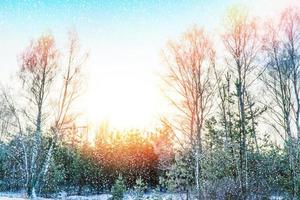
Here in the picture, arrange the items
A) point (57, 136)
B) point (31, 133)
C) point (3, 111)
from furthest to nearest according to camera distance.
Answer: point (3, 111) < point (31, 133) < point (57, 136)

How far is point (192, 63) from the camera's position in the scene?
1473 cm

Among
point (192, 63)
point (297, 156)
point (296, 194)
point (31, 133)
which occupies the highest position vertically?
point (192, 63)

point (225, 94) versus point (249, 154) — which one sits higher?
point (225, 94)

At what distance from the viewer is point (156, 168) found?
130 feet

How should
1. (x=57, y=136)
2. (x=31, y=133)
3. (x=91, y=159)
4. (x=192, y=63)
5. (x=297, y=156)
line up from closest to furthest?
(x=192, y=63) → (x=297, y=156) → (x=57, y=136) → (x=31, y=133) → (x=91, y=159)

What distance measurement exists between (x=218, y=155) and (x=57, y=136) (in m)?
8.19

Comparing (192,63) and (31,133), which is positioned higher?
(192,63)

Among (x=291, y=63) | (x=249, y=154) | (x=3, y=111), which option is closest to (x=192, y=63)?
(x=291, y=63)

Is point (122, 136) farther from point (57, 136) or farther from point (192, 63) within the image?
point (192, 63)

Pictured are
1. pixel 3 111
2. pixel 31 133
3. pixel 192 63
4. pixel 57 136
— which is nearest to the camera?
pixel 192 63

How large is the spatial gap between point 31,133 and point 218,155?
35.2 ft

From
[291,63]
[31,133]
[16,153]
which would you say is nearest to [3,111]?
[16,153]

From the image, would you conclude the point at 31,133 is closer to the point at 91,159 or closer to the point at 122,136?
the point at 91,159

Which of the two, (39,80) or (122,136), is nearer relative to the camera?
(39,80)
